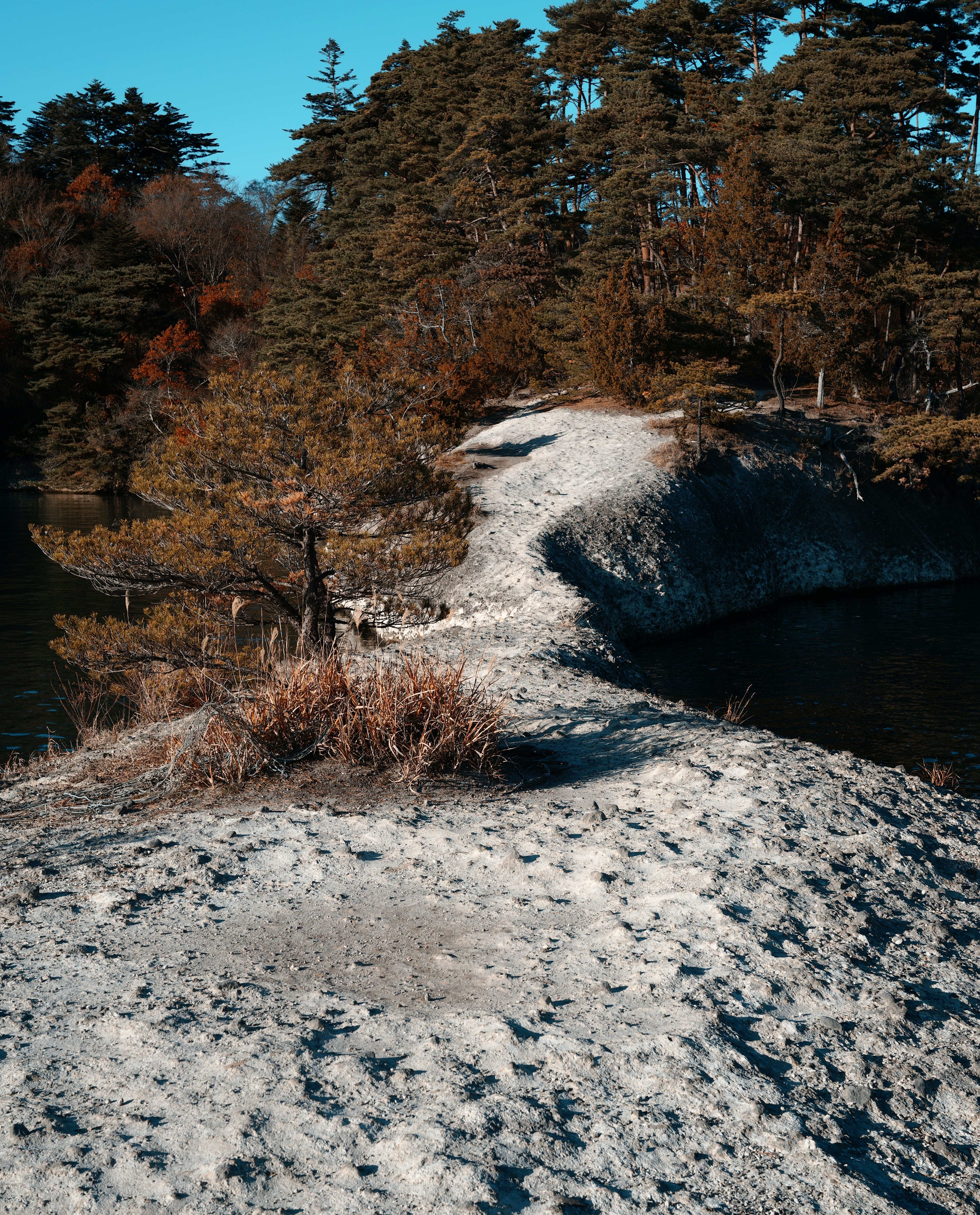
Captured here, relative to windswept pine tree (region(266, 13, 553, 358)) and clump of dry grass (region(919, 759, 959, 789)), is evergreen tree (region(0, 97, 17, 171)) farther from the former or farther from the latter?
clump of dry grass (region(919, 759, 959, 789))

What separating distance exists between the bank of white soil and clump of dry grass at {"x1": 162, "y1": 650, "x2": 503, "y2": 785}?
0.45 m

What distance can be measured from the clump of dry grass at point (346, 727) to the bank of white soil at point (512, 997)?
0.45 metres

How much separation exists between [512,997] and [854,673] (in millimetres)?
13001

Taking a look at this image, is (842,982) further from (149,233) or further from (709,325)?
(149,233)

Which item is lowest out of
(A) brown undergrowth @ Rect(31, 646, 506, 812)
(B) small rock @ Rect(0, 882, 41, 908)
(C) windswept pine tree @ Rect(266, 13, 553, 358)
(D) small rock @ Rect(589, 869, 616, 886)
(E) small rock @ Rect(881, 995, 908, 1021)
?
(E) small rock @ Rect(881, 995, 908, 1021)

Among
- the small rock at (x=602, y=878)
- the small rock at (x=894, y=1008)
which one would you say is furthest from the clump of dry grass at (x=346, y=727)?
the small rock at (x=894, y=1008)

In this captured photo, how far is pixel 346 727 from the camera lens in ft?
23.3

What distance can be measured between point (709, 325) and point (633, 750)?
866 inches

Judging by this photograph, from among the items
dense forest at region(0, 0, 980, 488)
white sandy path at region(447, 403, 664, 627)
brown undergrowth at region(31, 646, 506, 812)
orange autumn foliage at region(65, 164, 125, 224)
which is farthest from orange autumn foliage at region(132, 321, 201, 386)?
brown undergrowth at region(31, 646, 506, 812)

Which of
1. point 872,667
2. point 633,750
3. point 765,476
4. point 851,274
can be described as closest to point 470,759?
point 633,750

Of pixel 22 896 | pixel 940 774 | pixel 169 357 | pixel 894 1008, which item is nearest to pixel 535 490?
pixel 940 774

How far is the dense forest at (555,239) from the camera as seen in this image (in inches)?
1097

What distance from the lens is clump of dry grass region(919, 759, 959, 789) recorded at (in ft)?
33.7

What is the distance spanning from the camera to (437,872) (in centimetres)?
566
